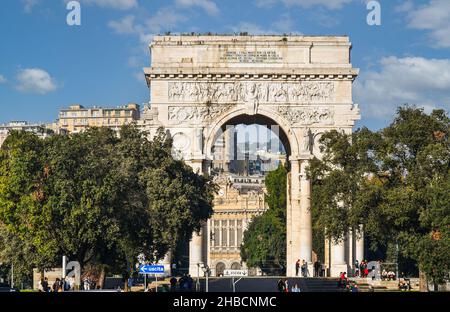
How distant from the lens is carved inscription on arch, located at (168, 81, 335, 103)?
72.1 m

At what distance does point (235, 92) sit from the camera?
72062mm

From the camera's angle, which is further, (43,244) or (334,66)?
(334,66)

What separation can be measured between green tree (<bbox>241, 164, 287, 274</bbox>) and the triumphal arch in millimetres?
33768

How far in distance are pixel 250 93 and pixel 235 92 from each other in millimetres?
1099

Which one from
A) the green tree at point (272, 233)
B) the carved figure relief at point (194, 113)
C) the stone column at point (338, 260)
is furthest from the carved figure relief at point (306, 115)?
the green tree at point (272, 233)

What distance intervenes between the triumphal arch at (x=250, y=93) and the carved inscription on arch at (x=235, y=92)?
7 centimetres

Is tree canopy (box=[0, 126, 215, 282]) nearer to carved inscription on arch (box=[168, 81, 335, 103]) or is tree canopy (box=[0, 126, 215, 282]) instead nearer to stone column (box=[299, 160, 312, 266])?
carved inscription on arch (box=[168, 81, 335, 103])

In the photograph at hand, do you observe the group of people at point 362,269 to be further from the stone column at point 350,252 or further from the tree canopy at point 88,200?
the tree canopy at point 88,200

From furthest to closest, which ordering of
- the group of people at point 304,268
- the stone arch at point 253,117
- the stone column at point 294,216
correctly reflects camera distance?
the stone column at point 294,216
the stone arch at point 253,117
the group of people at point 304,268

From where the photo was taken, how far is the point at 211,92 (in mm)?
72062

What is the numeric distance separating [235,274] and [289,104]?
30.2m

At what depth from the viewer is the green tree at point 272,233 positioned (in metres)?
110
